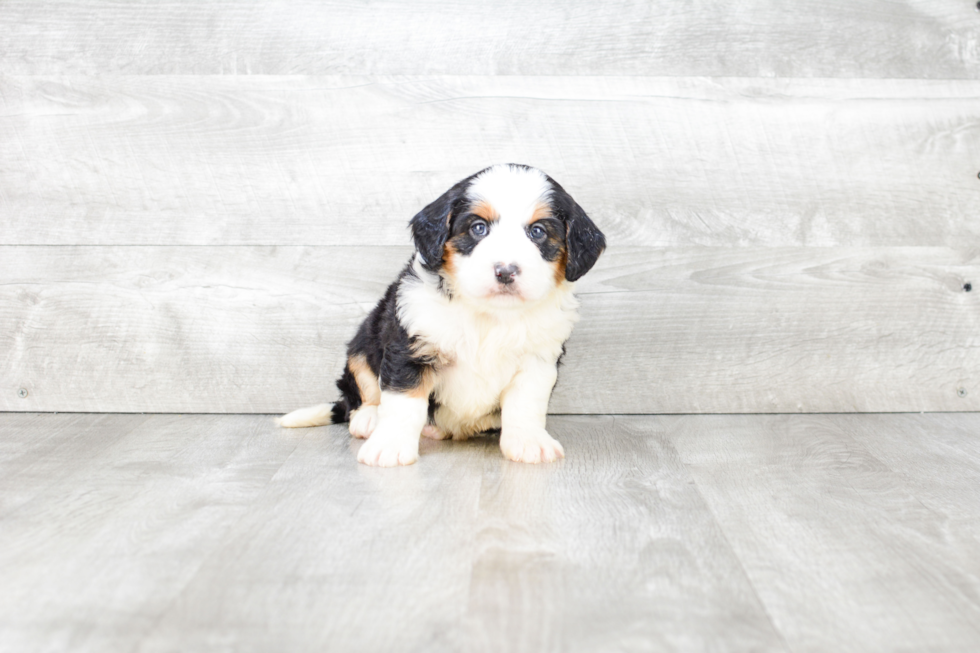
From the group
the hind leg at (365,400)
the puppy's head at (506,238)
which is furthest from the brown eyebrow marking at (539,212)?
the hind leg at (365,400)

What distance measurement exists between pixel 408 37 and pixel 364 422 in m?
1.36

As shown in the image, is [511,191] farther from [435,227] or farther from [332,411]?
[332,411]

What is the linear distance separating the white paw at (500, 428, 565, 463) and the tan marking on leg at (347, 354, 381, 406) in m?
0.46

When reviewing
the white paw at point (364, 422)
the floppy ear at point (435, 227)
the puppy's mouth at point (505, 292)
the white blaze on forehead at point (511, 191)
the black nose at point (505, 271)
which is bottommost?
the white paw at point (364, 422)

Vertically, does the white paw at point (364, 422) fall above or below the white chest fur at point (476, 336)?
below

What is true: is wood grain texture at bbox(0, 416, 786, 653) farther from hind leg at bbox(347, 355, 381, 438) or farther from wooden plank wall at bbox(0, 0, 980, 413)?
wooden plank wall at bbox(0, 0, 980, 413)

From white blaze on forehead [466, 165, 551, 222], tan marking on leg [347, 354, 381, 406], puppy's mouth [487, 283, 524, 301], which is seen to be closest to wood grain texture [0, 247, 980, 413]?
tan marking on leg [347, 354, 381, 406]

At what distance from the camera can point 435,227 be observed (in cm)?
225

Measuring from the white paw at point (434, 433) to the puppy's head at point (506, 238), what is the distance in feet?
1.70

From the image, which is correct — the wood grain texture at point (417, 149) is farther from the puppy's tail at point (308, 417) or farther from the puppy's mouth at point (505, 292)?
the puppy's mouth at point (505, 292)

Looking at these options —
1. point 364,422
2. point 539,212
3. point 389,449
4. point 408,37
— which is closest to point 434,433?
point 364,422

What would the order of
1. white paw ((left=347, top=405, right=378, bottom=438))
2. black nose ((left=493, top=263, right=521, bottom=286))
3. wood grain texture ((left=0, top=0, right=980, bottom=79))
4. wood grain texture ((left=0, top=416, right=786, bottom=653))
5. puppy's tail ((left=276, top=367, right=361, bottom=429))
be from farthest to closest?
wood grain texture ((left=0, top=0, right=980, bottom=79))
puppy's tail ((left=276, top=367, right=361, bottom=429))
white paw ((left=347, top=405, right=378, bottom=438))
black nose ((left=493, top=263, right=521, bottom=286))
wood grain texture ((left=0, top=416, right=786, bottom=653))

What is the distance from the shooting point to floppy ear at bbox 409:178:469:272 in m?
2.23

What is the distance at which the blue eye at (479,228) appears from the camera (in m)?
2.21
